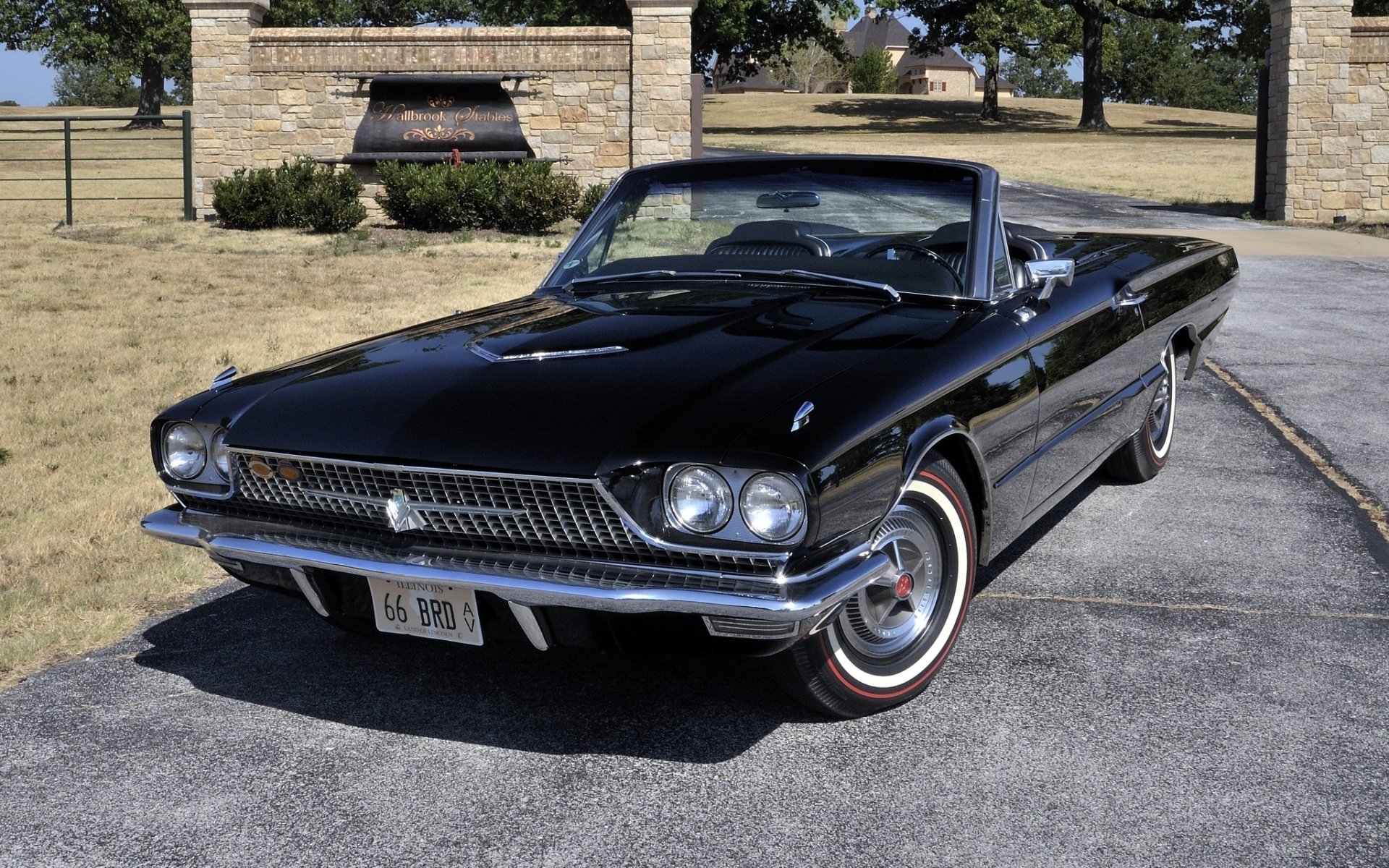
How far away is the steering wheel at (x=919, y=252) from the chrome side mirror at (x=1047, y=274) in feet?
0.87

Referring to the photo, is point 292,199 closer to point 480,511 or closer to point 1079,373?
point 1079,373

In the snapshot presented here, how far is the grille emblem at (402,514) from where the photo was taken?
321 cm

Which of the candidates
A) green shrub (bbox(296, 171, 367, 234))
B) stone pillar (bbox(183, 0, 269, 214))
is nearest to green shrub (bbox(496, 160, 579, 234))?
green shrub (bbox(296, 171, 367, 234))

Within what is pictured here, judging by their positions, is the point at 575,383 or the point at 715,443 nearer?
the point at 715,443

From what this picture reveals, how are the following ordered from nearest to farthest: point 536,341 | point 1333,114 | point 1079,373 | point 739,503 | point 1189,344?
point 739,503 < point 536,341 < point 1079,373 < point 1189,344 < point 1333,114

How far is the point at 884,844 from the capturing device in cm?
283

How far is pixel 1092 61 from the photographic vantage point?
4759cm

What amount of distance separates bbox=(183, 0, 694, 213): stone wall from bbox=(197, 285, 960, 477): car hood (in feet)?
48.6

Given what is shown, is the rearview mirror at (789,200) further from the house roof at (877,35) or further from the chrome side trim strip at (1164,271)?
the house roof at (877,35)

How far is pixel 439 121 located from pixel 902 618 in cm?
1635

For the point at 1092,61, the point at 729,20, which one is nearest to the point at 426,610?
the point at 729,20

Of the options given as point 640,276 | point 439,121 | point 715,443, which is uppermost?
point 439,121

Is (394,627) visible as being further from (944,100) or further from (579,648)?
(944,100)

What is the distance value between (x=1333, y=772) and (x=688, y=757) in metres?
1.49
